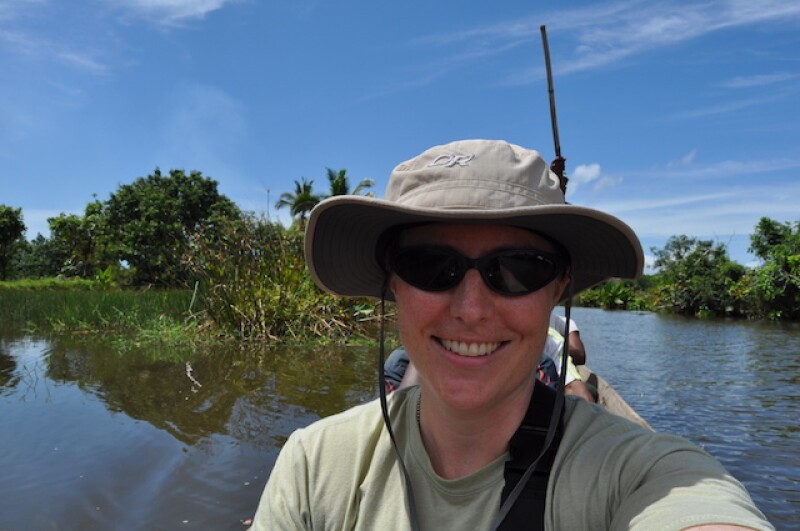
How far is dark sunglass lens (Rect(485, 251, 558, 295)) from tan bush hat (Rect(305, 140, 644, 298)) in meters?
0.07

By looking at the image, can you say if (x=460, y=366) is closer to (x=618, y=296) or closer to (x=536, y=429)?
(x=536, y=429)

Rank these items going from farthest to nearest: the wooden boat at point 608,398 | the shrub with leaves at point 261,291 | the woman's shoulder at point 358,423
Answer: the shrub with leaves at point 261,291, the wooden boat at point 608,398, the woman's shoulder at point 358,423

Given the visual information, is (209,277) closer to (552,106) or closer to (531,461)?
(552,106)

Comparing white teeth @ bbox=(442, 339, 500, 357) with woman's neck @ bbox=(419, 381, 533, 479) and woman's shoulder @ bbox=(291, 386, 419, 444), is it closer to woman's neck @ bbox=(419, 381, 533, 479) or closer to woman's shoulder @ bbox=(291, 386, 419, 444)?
woman's neck @ bbox=(419, 381, 533, 479)

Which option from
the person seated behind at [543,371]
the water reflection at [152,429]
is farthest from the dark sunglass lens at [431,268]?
the water reflection at [152,429]

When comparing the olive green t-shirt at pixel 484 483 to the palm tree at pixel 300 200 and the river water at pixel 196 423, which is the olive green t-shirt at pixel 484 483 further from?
the palm tree at pixel 300 200

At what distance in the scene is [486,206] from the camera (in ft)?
3.65

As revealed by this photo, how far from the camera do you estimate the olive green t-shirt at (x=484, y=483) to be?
903 mm

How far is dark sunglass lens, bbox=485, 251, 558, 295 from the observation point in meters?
1.17

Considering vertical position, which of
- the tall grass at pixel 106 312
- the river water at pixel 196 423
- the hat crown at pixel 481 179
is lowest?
the river water at pixel 196 423

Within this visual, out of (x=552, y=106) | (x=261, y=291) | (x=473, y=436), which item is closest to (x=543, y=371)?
(x=473, y=436)

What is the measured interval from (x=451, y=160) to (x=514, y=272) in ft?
0.84

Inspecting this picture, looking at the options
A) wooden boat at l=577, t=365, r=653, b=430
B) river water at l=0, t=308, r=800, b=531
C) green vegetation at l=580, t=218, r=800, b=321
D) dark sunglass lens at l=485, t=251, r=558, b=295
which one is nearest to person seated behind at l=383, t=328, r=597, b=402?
wooden boat at l=577, t=365, r=653, b=430

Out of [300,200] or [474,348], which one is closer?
[474,348]
